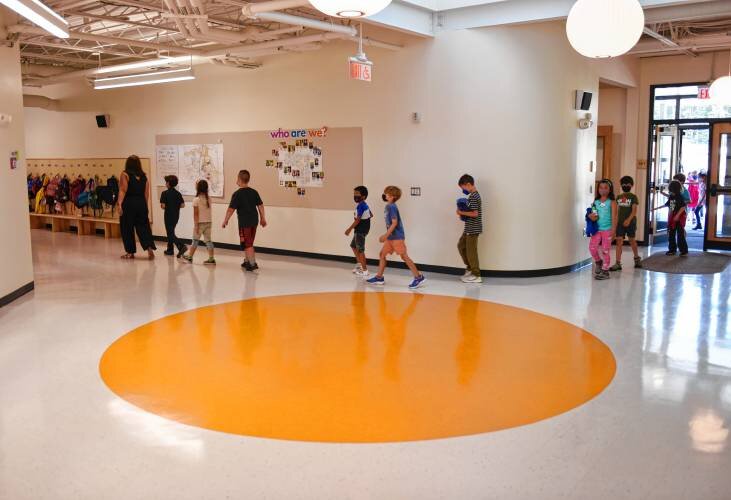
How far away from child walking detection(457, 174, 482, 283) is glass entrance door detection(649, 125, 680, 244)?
5651 mm

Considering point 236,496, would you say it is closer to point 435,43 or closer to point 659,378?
point 659,378

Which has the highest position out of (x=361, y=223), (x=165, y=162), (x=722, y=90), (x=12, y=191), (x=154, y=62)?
(x=154, y=62)

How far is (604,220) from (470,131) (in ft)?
7.45

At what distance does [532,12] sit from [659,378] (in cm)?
538

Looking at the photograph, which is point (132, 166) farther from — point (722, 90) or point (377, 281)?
point (722, 90)

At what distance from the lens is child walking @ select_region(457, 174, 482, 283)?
8930mm

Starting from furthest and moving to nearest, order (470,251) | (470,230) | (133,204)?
1. (133,204)
2. (470,251)
3. (470,230)

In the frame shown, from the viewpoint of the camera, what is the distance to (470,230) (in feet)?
29.6

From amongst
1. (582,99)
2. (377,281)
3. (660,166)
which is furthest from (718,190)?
(377,281)

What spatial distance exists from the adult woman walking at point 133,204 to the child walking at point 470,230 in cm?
536

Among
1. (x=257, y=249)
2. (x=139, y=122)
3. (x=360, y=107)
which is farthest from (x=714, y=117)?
(x=139, y=122)

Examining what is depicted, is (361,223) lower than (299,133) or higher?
Result: lower

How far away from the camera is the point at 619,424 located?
14.0 feet

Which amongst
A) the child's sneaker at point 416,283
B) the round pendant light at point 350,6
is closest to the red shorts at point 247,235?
the child's sneaker at point 416,283
